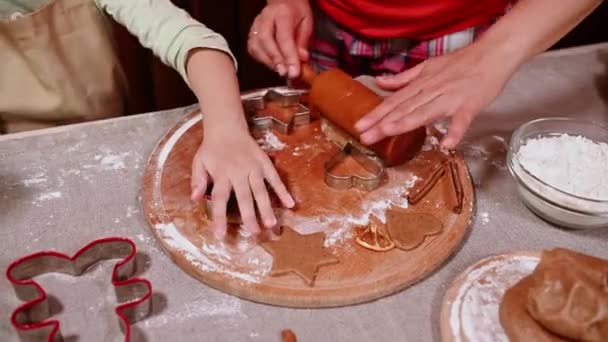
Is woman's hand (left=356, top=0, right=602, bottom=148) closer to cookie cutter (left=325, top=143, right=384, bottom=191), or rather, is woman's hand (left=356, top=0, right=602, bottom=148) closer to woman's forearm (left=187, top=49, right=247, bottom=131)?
A: cookie cutter (left=325, top=143, right=384, bottom=191)

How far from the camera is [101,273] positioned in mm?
842

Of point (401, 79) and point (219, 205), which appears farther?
point (401, 79)

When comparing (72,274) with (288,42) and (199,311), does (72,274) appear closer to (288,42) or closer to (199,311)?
(199,311)

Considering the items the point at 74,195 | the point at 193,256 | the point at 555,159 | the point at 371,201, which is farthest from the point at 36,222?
the point at 555,159

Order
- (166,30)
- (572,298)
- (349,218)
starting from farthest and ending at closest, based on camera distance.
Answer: (166,30)
(349,218)
(572,298)

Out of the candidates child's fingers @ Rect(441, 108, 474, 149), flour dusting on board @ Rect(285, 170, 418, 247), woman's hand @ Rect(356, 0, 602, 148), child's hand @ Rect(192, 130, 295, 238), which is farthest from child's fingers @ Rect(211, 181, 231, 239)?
child's fingers @ Rect(441, 108, 474, 149)

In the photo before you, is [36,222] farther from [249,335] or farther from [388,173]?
[388,173]

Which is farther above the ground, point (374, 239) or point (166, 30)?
point (166, 30)

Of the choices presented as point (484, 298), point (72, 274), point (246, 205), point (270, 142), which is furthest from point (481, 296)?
point (72, 274)

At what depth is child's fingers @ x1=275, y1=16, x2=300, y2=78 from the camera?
1.10 metres

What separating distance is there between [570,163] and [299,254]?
444 millimetres

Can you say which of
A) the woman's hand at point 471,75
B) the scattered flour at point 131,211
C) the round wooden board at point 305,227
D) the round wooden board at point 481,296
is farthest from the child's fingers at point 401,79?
the scattered flour at point 131,211

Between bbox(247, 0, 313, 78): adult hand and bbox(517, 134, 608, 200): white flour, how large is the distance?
42 centimetres

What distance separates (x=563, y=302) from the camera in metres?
0.70
